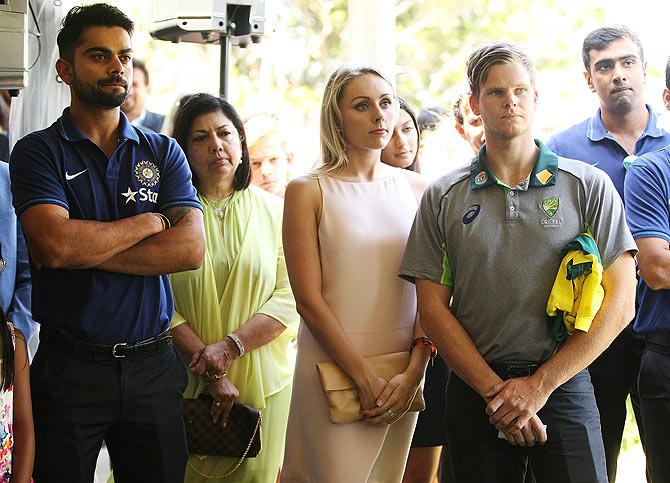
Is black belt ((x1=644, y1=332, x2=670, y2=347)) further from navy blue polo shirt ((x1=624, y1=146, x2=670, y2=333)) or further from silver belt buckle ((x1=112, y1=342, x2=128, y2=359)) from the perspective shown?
silver belt buckle ((x1=112, y1=342, x2=128, y2=359))

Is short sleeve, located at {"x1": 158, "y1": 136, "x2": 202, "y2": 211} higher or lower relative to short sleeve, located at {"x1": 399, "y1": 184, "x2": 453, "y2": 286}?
higher

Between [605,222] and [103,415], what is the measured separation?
1424mm

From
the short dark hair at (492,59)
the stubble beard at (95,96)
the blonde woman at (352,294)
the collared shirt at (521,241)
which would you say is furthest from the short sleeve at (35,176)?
the short dark hair at (492,59)

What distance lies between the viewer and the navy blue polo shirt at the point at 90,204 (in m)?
2.61

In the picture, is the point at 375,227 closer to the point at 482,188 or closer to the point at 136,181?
the point at 482,188

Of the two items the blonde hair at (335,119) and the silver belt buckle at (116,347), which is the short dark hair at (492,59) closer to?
the blonde hair at (335,119)

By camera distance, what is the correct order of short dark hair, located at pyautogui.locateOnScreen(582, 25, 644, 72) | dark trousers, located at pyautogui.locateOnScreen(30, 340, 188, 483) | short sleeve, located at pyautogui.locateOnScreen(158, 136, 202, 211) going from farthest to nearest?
short dark hair, located at pyautogui.locateOnScreen(582, 25, 644, 72)
short sleeve, located at pyautogui.locateOnScreen(158, 136, 202, 211)
dark trousers, located at pyautogui.locateOnScreen(30, 340, 188, 483)

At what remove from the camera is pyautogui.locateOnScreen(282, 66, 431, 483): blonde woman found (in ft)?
9.09

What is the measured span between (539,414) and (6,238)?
1.77 m

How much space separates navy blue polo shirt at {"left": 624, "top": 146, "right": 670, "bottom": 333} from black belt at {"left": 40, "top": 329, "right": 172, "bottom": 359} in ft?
4.90

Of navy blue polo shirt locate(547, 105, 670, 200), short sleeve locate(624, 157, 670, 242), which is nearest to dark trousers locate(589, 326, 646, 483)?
short sleeve locate(624, 157, 670, 242)

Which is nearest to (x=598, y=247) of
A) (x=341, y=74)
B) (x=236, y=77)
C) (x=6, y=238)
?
(x=341, y=74)

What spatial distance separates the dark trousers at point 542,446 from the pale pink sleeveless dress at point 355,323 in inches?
11.2

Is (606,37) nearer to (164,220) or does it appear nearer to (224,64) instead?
(224,64)
